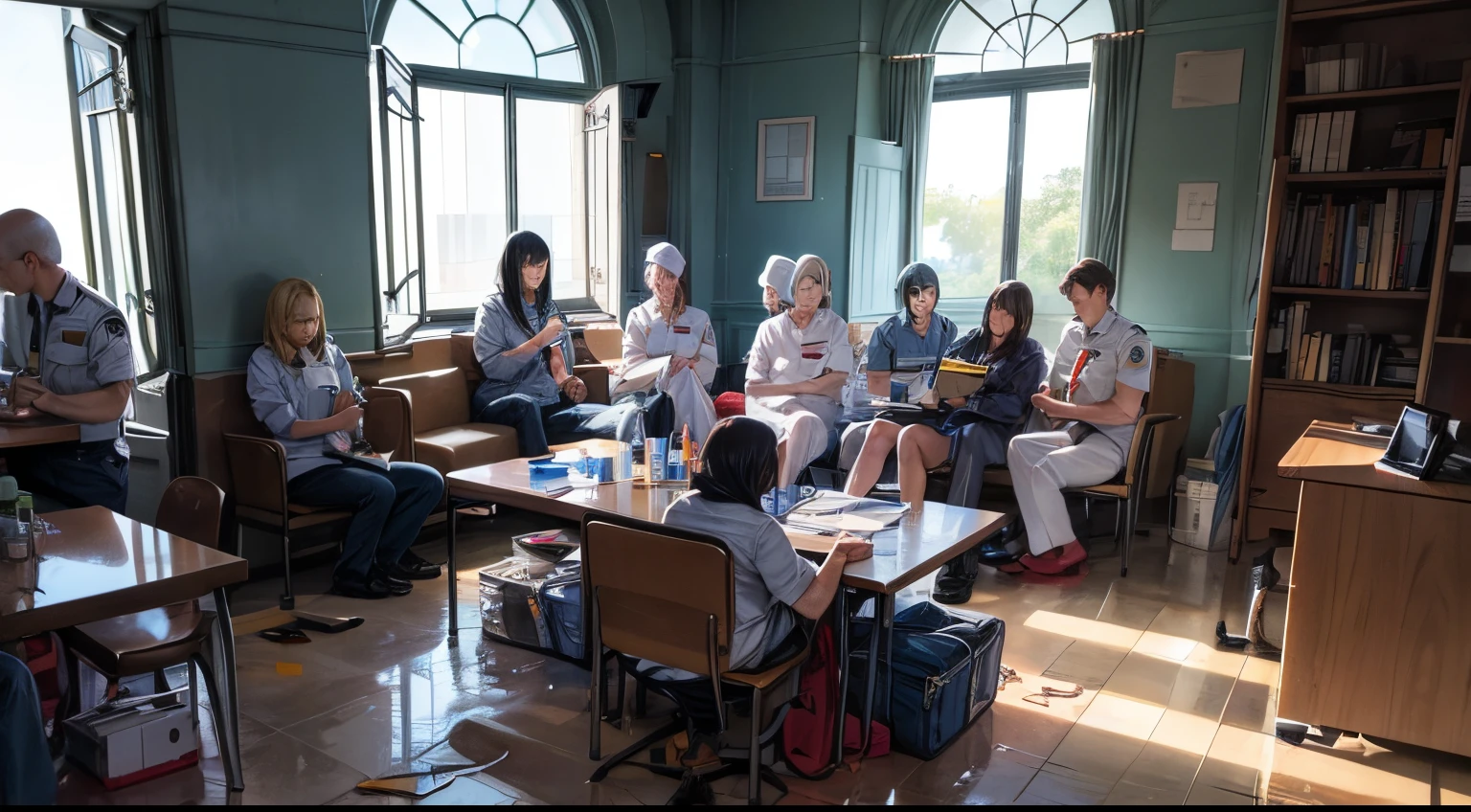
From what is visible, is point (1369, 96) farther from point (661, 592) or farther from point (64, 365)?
point (64, 365)

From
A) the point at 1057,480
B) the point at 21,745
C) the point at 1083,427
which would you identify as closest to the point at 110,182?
the point at 21,745

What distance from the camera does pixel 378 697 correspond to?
3.36m

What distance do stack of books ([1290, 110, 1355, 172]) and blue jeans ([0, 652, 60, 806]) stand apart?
17.0ft

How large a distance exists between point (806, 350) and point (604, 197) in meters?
2.07

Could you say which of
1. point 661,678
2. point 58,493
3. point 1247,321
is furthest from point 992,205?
point 58,493

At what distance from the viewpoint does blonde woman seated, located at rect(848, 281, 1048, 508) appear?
15.9 feet

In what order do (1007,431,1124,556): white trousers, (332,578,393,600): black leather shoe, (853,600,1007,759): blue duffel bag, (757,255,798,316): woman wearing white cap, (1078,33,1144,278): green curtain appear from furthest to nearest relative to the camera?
(757,255,798,316): woman wearing white cap < (1078,33,1144,278): green curtain < (1007,431,1124,556): white trousers < (332,578,393,600): black leather shoe < (853,600,1007,759): blue duffel bag

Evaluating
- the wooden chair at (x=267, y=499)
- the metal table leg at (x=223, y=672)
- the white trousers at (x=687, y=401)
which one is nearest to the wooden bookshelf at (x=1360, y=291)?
the white trousers at (x=687, y=401)

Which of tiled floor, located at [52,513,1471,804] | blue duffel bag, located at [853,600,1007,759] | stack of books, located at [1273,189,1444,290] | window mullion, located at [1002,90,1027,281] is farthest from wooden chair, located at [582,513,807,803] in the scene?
window mullion, located at [1002,90,1027,281]

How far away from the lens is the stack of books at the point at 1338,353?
181 inches

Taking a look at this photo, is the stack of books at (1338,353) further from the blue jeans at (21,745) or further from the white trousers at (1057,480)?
the blue jeans at (21,745)

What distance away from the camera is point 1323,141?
183 inches

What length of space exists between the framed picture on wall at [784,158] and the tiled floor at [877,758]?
11.7ft

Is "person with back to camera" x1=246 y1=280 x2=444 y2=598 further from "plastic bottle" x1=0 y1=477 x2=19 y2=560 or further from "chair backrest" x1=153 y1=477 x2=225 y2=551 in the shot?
"plastic bottle" x1=0 y1=477 x2=19 y2=560
